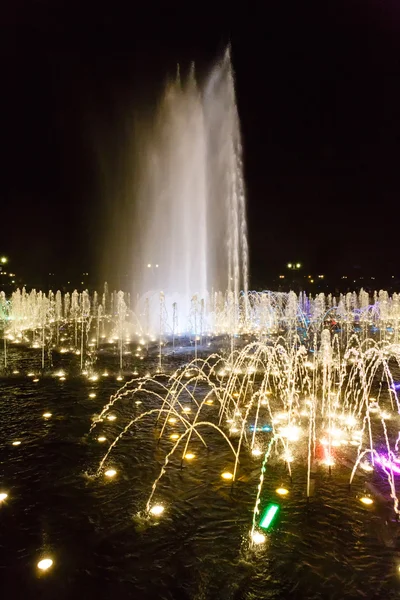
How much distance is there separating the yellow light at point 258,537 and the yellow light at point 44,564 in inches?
93.5

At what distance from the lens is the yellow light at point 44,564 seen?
4.43 m

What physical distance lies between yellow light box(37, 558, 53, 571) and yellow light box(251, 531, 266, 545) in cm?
237

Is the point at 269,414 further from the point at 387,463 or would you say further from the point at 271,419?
the point at 387,463

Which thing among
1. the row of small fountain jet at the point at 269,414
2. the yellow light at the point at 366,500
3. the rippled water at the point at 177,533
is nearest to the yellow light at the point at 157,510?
the row of small fountain jet at the point at 269,414

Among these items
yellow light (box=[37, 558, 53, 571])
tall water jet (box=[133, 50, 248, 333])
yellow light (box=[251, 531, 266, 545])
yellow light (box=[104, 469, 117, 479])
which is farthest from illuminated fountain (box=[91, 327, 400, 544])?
tall water jet (box=[133, 50, 248, 333])

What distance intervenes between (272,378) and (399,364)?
5696mm

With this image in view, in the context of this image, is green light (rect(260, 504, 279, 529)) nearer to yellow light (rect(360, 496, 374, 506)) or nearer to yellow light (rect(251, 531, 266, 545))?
yellow light (rect(251, 531, 266, 545))

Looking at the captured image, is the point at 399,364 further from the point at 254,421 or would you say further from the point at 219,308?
the point at 219,308

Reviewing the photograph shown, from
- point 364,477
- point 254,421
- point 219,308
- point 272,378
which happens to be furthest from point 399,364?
point 219,308

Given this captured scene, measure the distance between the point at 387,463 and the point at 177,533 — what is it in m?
4.14

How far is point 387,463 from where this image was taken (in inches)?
280

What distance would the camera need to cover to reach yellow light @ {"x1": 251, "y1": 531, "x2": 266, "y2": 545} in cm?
492

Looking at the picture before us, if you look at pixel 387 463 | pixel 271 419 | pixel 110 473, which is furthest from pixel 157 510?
pixel 271 419

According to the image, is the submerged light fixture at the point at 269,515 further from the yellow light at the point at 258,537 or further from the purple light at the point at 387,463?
the purple light at the point at 387,463
